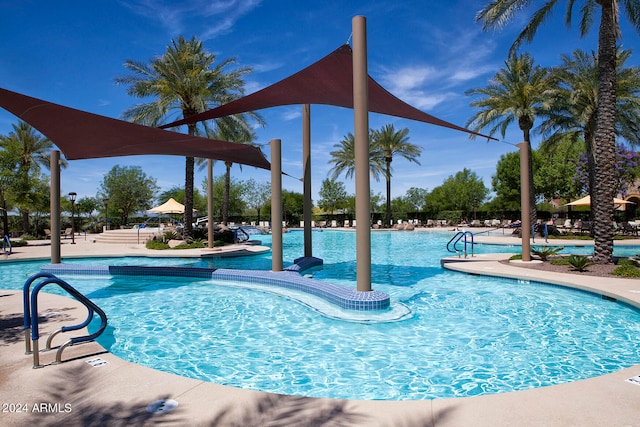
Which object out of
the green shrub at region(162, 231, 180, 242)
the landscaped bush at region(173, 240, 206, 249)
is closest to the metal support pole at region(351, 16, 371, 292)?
the landscaped bush at region(173, 240, 206, 249)

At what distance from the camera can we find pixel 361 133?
6.47 meters

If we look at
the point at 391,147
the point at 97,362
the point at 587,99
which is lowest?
the point at 97,362

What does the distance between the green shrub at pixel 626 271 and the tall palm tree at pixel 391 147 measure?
2444cm

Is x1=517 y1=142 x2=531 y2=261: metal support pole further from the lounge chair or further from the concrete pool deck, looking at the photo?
the lounge chair

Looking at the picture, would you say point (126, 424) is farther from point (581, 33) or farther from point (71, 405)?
point (581, 33)

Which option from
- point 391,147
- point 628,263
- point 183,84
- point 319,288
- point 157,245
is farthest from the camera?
point 391,147

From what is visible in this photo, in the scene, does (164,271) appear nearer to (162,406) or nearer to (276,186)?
(276,186)

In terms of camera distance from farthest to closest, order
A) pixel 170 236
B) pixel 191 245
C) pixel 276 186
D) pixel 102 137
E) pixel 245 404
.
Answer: pixel 170 236 < pixel 191 245 < pixel 276 186 < pixel 102 137 < pixel 245 404

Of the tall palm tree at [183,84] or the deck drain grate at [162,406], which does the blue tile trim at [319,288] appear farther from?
the tall palm tree at [183,84]

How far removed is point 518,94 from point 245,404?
22175 millimetres

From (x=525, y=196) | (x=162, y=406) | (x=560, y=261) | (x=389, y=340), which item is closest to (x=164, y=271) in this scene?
(x=389, y=340)

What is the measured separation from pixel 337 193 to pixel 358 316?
43556 mm

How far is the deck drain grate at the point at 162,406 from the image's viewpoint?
288 cm

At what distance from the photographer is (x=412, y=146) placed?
33.0 meters
